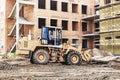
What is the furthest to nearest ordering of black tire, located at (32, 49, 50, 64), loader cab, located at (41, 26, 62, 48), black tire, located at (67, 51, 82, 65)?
loader cab, located at (41, 26, 62, 48) < black tire, located at (67, 51, 82, 65) < black tire, located at (32, 49, 50, 64)

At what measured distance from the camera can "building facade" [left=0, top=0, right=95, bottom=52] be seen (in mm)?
42844

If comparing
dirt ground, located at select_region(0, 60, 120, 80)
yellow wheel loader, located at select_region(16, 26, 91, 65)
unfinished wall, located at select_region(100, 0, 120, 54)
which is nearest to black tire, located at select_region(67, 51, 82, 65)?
yellow wheel loader, located at select_region(16, 26, 91, 65)

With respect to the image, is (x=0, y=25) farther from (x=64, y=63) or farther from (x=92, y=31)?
(x=64, y=63)

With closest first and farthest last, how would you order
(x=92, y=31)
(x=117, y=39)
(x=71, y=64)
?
(x=71, y=64), (x=117, y=39), (x=92, y=31)

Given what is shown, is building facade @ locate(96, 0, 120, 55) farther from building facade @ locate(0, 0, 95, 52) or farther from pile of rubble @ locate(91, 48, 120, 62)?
building facade @ locate(0, 0, 95, 52)

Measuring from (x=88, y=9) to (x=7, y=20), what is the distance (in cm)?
1306

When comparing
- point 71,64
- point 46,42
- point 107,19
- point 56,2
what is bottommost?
point 71,64

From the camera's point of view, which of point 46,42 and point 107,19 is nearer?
point 46,42

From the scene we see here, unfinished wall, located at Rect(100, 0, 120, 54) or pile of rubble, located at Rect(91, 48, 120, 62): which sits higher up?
unfinished wall, located at Rect(100, 0, 120, 54)

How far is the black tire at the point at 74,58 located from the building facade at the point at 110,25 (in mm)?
11410

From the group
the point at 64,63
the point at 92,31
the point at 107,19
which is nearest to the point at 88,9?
the point at 92,31

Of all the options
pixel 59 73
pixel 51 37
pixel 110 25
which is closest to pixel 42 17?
pixel 110 25

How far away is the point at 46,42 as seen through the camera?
85.1 ft

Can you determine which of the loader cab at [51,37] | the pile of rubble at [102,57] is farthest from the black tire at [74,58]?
the pile of rubble at [102,57]
